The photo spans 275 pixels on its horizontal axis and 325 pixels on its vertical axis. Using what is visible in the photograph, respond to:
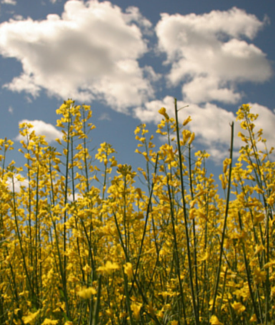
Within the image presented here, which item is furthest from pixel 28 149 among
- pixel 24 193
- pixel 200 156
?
pixel 200 156

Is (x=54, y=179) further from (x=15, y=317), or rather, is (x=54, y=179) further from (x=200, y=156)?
(x=200, y=156)

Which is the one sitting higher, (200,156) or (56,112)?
(56,112)

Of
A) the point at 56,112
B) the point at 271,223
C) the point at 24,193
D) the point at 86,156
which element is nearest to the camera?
the point at 271,223

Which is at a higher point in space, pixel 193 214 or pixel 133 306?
pixel 193 214

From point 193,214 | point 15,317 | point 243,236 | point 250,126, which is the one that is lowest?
point 15,317

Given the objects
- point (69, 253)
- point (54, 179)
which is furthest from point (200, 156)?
point (69, 253)

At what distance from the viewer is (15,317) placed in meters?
3.01

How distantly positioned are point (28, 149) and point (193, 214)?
3.64m

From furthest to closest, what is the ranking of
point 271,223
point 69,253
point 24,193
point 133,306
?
point 24,193 < point 271,223 < point 69,253 < point 133,306

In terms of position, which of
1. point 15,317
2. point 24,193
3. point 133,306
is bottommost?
point 15,317

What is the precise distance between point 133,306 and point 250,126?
4.28 metres

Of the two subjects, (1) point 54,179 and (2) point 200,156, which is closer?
(1) point 54,179

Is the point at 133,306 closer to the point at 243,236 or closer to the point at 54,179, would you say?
the point at 243,236

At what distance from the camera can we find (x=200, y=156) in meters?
6.12
